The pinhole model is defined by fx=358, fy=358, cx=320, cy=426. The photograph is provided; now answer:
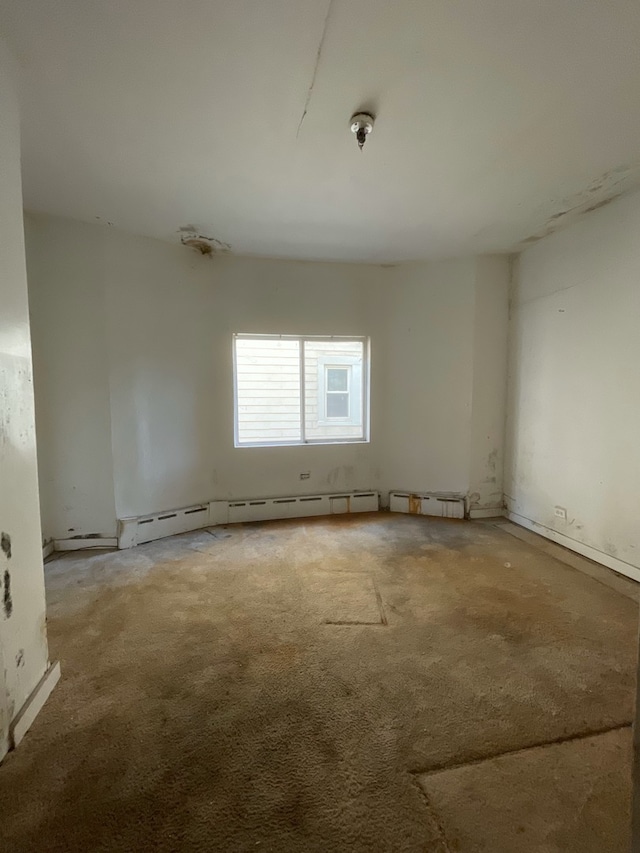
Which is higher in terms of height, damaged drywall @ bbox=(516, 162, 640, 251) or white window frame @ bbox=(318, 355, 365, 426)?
damaged drywall @ bbox=(516, 162, 640, 251)

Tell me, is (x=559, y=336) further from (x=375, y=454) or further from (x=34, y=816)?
(x=34, y=816)

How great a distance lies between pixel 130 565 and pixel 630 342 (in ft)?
12.9

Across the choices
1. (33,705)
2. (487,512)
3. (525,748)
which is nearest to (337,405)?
(487,512)

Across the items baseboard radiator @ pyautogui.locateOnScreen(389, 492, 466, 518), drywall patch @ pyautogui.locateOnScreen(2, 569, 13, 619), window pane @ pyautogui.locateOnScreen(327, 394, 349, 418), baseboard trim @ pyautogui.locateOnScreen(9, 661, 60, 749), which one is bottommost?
baseboard trim @ pyautogui.locateOnScreen(9, 661, 60, 749)

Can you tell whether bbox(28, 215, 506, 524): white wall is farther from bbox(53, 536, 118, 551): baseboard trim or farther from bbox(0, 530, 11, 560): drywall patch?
bbox(0, 530, 11, 560): drywall patch

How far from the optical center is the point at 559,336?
3008mm

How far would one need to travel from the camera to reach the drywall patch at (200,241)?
297 cm

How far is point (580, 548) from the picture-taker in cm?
285

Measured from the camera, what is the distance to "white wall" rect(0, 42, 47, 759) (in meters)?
1.29

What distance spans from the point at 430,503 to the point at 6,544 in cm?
345

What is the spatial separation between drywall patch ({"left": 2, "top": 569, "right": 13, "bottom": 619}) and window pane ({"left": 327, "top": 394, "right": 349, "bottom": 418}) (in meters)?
2.98

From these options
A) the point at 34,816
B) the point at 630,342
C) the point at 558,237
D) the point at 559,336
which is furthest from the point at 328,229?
the point at 34,816

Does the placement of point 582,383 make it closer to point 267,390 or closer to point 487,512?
point 487,512

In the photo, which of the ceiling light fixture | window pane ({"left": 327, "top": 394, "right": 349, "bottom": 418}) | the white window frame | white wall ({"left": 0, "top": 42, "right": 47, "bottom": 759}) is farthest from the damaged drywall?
white wall ({"left": 0, "top": 42, "right": 47, "bottom": 759})
